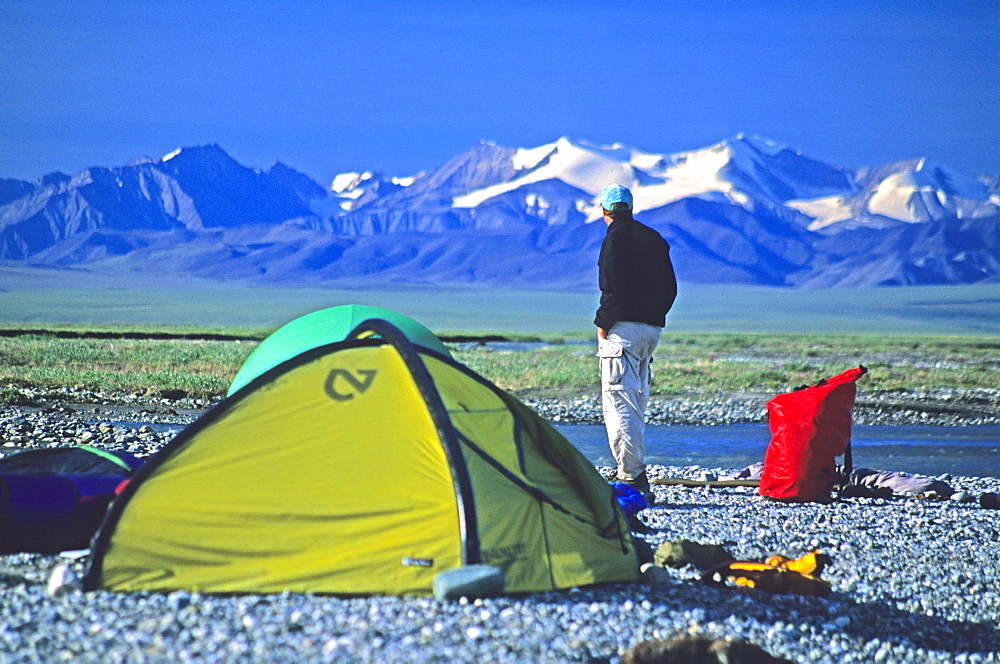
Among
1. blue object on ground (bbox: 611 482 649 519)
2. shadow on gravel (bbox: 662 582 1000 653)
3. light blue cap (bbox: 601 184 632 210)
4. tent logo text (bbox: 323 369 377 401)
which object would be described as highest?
light blue cap (bbox: 601 184 632 210)

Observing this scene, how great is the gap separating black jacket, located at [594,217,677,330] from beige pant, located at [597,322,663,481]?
10 cm

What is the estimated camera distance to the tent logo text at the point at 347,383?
6.71 meters

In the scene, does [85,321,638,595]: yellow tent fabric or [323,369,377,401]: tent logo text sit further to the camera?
[323,369,377,401]: tent logo text

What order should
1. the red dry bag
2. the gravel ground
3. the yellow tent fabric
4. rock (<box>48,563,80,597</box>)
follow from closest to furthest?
the gravel ground → rock (<box>48,563,80,597</box>) → the yellow tent fabric → the red dry bag

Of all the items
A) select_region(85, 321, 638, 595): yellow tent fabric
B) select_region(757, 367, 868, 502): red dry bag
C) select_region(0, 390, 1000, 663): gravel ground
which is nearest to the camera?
select_region(0, 390, 1000, 663): gravel ground

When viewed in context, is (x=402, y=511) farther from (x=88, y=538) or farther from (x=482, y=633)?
(x=88, y=538)

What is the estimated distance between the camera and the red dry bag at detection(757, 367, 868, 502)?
9883 mm

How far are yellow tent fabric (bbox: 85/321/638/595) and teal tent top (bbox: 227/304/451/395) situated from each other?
2348mm

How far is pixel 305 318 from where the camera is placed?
990cm

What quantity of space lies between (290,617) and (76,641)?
998 millimetres

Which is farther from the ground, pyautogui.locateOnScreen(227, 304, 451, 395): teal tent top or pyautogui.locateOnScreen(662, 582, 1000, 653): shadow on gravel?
pyautogui.locateOnScreen(227, 304, 451, 395): teal tent top

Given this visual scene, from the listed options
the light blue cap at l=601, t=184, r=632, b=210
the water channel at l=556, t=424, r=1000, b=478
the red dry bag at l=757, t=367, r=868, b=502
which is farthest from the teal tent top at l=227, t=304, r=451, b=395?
the water channel at l=556, t=424, r=1000, b=478

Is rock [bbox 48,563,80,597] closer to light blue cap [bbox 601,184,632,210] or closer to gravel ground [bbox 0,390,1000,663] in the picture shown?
gravel ground [bbox 0,390,1000,663]

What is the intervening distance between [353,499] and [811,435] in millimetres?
4900
